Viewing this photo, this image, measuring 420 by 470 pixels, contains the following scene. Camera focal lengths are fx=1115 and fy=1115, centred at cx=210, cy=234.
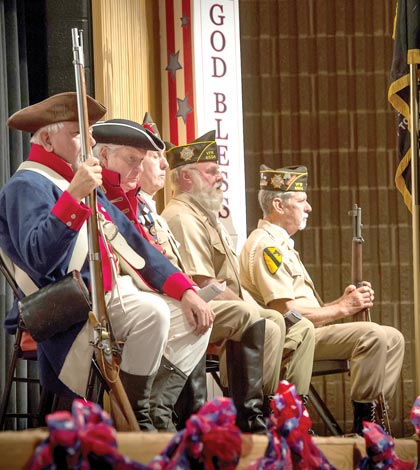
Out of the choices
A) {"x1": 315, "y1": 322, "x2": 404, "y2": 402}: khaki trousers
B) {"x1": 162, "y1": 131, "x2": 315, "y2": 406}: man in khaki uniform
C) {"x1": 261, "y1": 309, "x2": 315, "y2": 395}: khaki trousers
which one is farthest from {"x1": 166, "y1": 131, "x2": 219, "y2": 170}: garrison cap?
{"x1": 315, "y1": 322, "x2": 404, "y2": 402}: khaki trousers

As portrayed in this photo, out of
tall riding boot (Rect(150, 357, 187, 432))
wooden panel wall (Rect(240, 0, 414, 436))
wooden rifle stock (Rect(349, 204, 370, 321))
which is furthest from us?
wooden panel wall (Rect(240, 0, 414, 436))

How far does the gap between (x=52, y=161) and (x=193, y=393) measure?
88cm

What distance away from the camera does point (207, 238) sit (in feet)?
13.9

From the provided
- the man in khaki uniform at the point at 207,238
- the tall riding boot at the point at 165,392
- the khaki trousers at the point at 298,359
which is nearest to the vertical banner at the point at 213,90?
the man in khaki uniform at the point at 207,238

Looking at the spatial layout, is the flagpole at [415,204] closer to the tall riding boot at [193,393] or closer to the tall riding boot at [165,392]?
the tall riding boot at [193,393]

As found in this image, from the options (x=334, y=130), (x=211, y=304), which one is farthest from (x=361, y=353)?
(x=334, y=130)

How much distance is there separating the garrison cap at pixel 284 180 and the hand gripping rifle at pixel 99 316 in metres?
1.91

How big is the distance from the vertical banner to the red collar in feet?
7.02

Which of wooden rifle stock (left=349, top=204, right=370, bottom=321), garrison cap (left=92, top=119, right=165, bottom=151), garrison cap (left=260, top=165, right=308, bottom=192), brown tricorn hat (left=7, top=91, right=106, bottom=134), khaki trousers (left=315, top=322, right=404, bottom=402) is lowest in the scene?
khaki trousers (left=315, top=322, right=404, bottom=402)

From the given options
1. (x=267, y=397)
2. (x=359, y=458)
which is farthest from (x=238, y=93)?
(x=359, y=458)

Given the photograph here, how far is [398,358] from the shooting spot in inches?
184

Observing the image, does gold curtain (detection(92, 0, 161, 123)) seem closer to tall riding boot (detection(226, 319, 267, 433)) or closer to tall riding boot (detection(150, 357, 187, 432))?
tall riding boot (detection(226, 319, 267, 433))

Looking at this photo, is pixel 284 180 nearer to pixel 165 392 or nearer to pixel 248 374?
pixel 248 374

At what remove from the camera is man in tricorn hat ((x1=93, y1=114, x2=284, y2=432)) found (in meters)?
3.59
